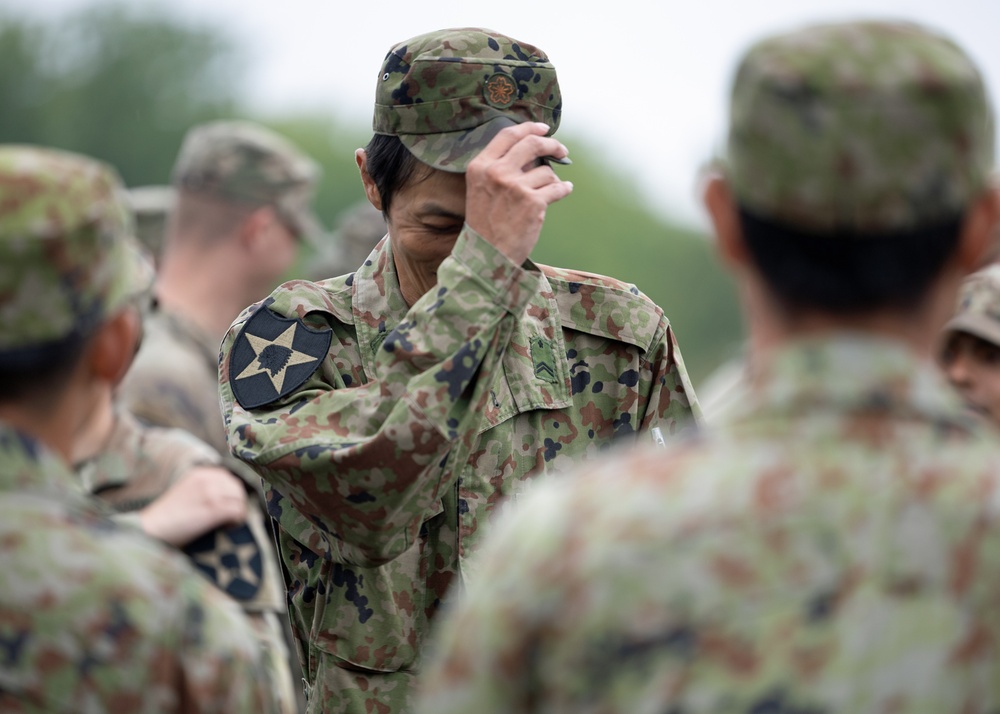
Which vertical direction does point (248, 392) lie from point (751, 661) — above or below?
below

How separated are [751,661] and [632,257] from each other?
113ft

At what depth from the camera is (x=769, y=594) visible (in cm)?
177

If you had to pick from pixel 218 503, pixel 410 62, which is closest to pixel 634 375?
pixel 410 62

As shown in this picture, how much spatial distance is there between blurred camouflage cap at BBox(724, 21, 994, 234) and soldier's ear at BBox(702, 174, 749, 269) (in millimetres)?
71

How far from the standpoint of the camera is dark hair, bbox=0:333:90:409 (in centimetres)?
214

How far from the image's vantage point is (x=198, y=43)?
139ft

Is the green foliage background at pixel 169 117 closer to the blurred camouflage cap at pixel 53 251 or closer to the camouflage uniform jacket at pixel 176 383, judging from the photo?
the camouflage uniform jacket at pixel 176 383

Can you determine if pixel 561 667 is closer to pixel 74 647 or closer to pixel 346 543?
pixel 74 647

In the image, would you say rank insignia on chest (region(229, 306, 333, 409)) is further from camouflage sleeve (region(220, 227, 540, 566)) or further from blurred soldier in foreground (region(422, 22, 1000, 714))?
blurred soldier in foreground (region(422, 22, 1000, 714))

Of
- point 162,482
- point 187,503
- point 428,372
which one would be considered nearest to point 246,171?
point 428,372

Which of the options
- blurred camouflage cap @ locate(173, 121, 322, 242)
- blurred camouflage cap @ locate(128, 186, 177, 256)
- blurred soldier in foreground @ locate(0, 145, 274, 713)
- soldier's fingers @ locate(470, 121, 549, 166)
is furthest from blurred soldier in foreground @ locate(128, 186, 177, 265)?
blurred soldier in foreground @ locate(0, 145, 274, 713)

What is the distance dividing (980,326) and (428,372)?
1.28 m

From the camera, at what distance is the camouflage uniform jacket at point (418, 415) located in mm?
3131

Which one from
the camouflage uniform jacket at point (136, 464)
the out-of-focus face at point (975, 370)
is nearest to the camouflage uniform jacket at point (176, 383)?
the camouflage uniform jacket at point (136, 464)
